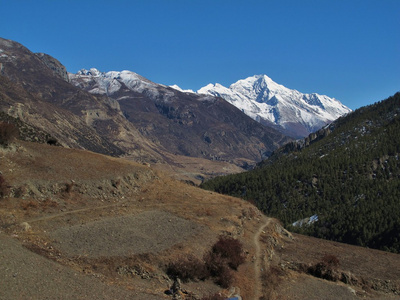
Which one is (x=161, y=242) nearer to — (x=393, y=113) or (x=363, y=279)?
(x=363, y=279)

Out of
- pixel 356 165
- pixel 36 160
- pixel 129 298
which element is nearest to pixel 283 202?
pixel 356 165

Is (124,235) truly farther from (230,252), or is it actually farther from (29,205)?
(29,205)

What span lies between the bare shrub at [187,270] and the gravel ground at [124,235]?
2034mm

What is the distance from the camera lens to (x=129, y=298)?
19844 mm

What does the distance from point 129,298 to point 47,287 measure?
13.6 ft

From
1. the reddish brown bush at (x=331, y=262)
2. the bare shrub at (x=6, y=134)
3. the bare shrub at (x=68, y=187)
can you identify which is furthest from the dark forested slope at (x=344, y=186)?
the bare shrub at (x=6, y=134)

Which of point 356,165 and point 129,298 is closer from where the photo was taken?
point 129,298

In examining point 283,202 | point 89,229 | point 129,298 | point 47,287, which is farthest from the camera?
point 283,202

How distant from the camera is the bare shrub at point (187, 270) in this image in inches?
981

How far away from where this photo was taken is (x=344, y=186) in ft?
344

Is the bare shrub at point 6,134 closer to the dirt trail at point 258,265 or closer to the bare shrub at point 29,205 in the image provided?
the bare shrub at point 29,205

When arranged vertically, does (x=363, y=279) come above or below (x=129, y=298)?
above

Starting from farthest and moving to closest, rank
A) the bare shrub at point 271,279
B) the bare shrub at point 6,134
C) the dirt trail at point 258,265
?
the bare shrub at point 6,134 → the bare shrub at point 271,279 → the dirt trail at point 258,265

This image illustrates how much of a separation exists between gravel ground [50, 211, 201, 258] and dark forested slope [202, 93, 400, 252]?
2003 inches
